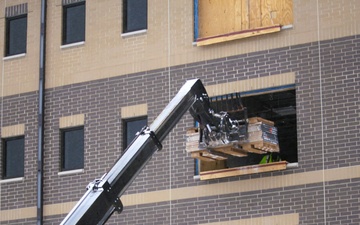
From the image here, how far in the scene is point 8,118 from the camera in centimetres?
4309

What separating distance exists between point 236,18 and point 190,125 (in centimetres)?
358

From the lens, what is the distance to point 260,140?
3594 centimetres

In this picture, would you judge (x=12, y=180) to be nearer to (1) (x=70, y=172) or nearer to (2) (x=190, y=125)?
(1) (x=70, y=172)

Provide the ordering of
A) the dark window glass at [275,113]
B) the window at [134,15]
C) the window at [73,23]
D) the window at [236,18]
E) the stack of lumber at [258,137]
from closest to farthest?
the stack of lumber at [258,137], the window at [236,18], the dark window glass at [275,113], the window at [134,15], the window at [73,23]

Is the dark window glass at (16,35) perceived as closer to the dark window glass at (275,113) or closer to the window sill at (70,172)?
the window sill at (70,172)

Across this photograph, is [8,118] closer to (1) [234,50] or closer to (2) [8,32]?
(2) [8,32]

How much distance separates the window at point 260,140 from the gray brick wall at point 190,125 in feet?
1.42

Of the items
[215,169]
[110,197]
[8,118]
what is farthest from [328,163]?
[8,118]

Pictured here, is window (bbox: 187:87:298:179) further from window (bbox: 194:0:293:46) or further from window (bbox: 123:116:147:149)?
window (bbox: 123:116:147:149)

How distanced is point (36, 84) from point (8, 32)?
2513 millimetres

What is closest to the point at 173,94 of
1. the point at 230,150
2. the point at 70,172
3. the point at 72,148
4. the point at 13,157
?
the point at 230,150

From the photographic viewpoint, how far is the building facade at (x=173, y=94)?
36.6 meters

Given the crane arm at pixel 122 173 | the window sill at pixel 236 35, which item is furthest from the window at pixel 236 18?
the crane arm at pixel 122 173

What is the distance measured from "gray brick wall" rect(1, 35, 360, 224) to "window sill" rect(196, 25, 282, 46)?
23.1 inches
